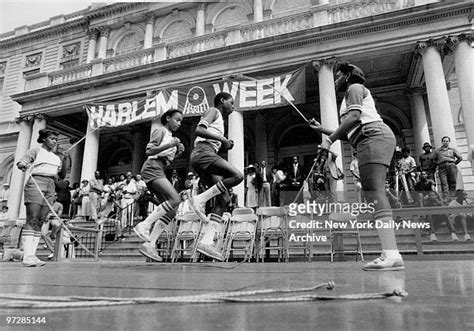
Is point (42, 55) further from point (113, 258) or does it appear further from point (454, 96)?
point (454, 96)

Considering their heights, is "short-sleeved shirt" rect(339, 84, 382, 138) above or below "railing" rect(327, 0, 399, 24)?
below

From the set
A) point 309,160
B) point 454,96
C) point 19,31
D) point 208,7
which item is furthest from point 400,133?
point 19,31

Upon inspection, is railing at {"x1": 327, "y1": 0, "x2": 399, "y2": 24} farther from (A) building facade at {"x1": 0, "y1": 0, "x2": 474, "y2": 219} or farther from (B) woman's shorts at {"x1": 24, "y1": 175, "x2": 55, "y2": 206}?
(B) woman's shorts at {"x1": 24, "y1": 175, "x2": 55, "y2": 206}

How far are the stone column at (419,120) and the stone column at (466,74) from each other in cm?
347

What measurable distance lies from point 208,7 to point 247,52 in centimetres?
925

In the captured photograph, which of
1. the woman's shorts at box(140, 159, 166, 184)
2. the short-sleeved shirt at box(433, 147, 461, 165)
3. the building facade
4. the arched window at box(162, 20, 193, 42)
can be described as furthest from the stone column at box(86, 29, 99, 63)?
the short-sleeved shirt at box(433, 147, 461, 165)

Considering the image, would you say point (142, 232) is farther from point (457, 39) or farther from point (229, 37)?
point (457, 39)

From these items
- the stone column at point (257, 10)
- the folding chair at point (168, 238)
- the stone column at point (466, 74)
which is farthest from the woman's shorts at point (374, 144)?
the stone column at point (257, 10)

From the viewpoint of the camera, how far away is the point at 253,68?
49.0 feet

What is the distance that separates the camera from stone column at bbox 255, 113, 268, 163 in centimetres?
1886

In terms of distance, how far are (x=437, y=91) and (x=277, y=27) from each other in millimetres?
6925

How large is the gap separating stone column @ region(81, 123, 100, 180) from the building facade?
0.07 meters

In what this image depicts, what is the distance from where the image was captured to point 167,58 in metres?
16.8

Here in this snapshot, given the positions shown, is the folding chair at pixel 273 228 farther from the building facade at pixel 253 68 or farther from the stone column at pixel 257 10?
the stone column at pixel 257 10
